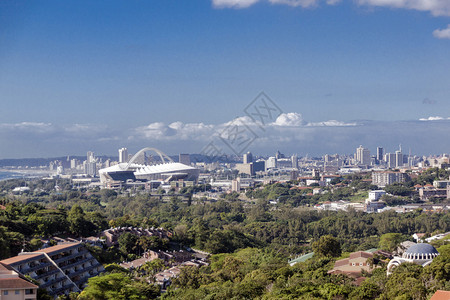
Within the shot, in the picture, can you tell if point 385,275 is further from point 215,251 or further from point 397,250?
point 215,251

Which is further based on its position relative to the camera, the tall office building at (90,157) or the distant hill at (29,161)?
the distant hill at (29,161)

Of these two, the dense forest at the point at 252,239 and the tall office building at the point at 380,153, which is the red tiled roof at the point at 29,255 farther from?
the tall office building at the point at 380,153

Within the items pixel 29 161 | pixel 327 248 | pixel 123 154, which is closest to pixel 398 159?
pixel 123 154

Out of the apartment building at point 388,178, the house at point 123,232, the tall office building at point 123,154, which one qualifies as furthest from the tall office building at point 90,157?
the house at point 123,232

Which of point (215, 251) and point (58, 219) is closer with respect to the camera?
point (58, 219)

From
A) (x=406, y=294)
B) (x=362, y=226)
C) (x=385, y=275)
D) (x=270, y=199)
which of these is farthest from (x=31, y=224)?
(x=270, y=199)

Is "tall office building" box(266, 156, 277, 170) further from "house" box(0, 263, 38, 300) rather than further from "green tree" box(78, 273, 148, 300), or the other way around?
"house" box(0, 263, 38, 300)
